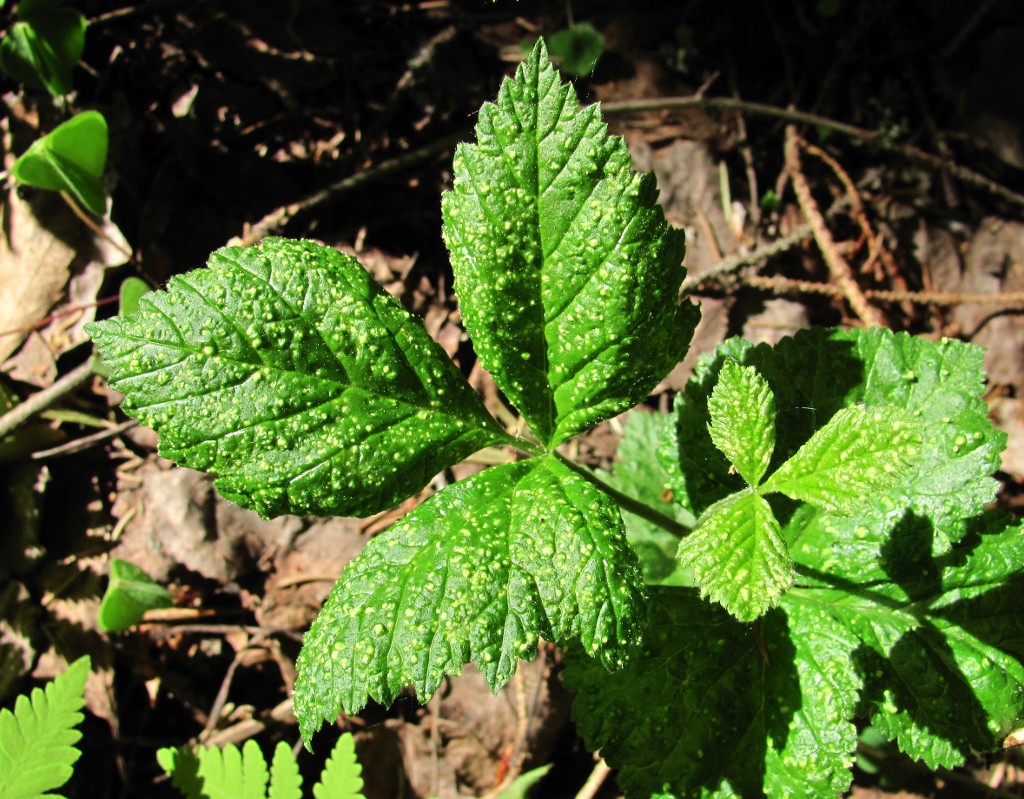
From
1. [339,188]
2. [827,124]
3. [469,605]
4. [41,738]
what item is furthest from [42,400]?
[827,124]

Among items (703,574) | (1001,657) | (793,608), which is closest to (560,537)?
(703,574)

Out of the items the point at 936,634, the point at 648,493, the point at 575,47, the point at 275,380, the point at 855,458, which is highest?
the point at 575,47

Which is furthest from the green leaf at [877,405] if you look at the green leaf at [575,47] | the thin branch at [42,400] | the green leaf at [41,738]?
the thin branch at [42,400]

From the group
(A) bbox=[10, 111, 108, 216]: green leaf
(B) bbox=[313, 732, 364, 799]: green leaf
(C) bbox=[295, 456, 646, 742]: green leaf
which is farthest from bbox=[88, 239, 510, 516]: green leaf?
(A) bbox=[10, 111, 108, 216]: green leaf

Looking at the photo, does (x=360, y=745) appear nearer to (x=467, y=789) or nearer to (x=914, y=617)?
(x=467, y=789)

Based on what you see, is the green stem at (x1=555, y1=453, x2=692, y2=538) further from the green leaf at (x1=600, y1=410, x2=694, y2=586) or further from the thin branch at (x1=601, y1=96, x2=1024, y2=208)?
the thin branch at (x1=601, y1=96, x2=1024, y2=208)

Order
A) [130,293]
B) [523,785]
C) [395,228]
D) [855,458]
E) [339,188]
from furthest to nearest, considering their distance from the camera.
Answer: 1. [395,228]
2. [339,188]
3. [130,293]
4. [523,785]
5. [855,458]

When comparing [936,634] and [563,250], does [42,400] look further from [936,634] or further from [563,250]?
[936,634]
